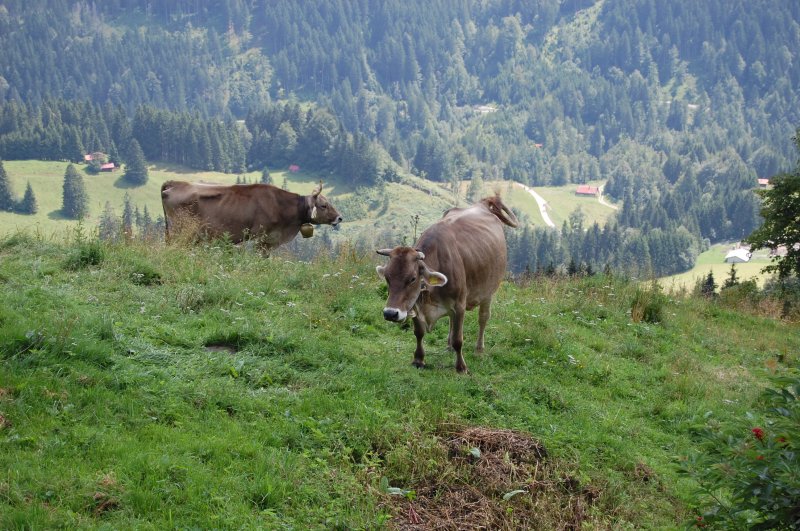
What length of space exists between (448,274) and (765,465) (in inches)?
228

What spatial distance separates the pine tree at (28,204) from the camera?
125m

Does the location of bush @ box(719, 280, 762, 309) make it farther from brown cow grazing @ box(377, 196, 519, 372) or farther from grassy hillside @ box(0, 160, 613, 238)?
grassy hillside @ box(0, 160, 613, 238)

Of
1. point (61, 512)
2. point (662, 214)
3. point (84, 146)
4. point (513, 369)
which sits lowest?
point (662, 214)

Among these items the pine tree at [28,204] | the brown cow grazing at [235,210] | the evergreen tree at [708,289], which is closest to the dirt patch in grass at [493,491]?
the brown cow grazing at [235,210]

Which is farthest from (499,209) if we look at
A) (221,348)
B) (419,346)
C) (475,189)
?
(475,189)

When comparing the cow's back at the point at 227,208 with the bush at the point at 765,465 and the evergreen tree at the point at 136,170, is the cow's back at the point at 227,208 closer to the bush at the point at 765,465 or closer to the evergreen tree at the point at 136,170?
the bush at the point at 765,465

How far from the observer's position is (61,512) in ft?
18.0

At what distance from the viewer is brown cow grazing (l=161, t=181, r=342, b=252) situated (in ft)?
55.3

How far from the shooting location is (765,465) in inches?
172

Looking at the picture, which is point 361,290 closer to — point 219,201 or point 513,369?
point 513,369

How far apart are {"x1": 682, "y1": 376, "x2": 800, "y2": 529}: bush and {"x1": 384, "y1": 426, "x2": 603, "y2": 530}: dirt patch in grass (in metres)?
2.17

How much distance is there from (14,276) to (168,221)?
6.42 m

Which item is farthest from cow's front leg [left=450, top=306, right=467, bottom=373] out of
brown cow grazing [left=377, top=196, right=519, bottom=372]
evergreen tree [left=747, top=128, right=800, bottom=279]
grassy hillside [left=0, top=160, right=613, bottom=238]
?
grassy hillside [left=0, top=160, right=613, bottom=238]

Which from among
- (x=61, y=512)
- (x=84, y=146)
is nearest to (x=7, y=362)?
(x=61, y=512)
